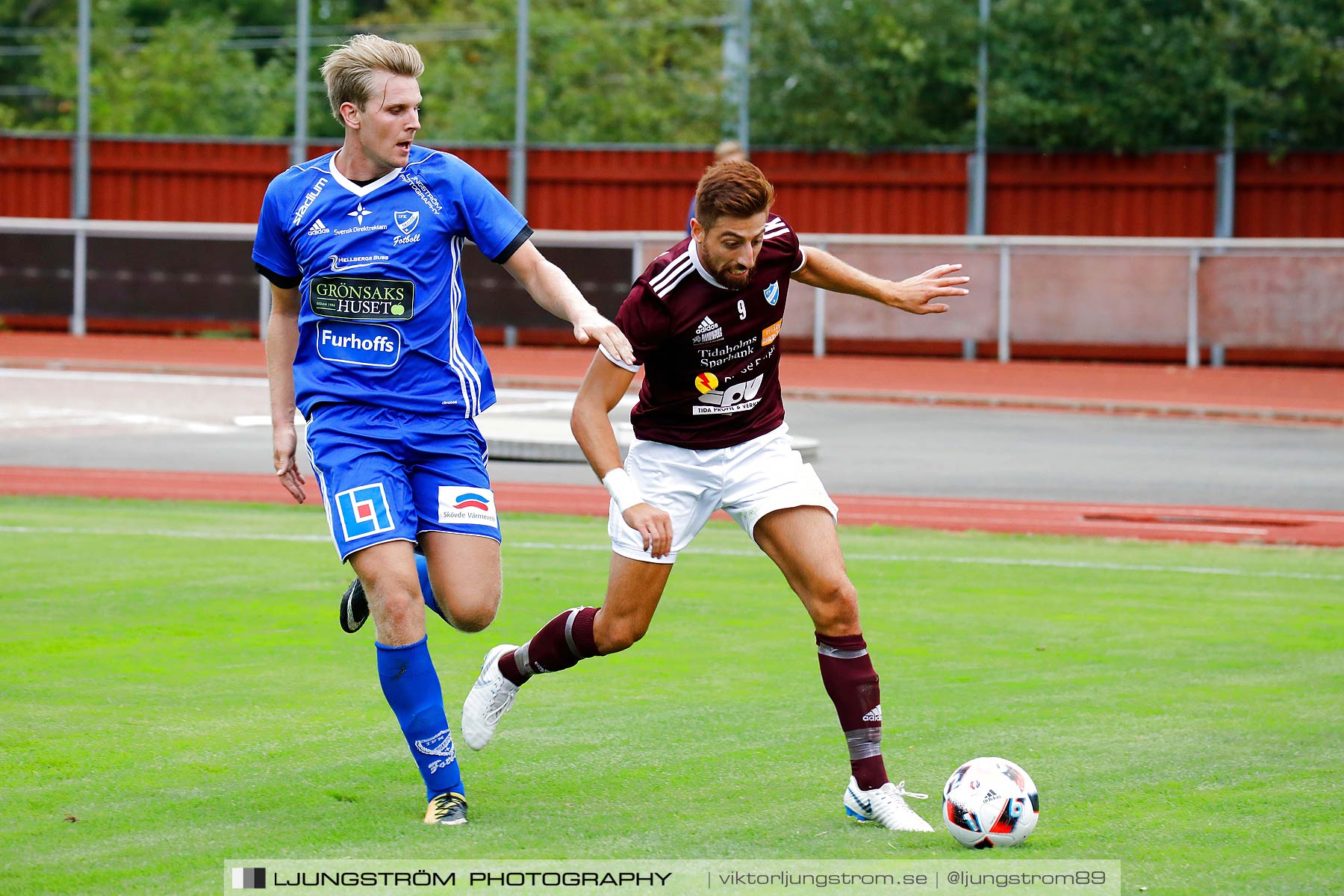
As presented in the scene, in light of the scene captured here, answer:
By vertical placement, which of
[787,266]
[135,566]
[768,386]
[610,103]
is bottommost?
[135,566]

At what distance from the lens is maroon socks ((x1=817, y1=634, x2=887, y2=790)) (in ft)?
16.4

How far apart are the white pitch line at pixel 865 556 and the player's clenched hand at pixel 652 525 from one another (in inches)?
212

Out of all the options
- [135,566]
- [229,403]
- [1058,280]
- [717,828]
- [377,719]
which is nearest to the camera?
[717,828]

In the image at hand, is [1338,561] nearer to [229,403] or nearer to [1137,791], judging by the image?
[1137,791]

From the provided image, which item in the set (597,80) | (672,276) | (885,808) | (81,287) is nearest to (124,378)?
(81,287)

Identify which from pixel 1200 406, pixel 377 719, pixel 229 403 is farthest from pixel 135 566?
pixel 1200 406

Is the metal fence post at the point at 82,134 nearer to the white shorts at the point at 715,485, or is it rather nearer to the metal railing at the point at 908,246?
the metal railing at the point at 908,246

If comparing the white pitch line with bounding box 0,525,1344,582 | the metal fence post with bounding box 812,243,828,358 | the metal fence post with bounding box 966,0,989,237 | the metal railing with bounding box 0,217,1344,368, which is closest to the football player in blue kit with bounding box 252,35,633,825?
the white pitch line with bounding box 0,525,1344,582

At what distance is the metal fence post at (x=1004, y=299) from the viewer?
80.9 ft

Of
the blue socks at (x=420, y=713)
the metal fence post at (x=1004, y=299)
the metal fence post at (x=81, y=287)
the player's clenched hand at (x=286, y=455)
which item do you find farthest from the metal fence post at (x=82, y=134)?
the blue socks at (x=420, y=713)

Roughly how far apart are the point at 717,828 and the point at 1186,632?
3.92 m

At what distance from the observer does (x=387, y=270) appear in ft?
16.6

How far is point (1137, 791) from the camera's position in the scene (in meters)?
5.28

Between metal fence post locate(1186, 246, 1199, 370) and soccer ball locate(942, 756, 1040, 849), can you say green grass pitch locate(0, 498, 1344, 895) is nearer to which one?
soccer ball locate(942, 756, 1040, 849)
